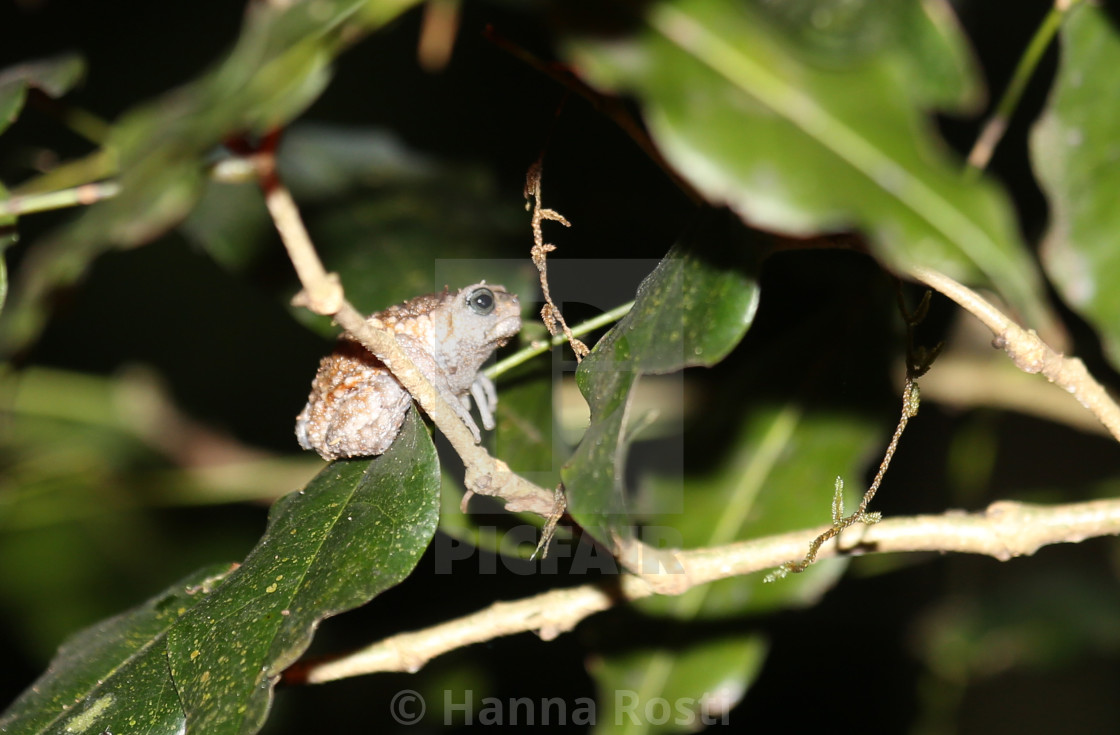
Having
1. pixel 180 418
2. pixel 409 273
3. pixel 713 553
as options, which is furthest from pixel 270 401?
pixel 713 553

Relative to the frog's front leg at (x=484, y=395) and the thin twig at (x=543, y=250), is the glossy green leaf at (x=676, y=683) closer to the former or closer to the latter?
the frog's front leg at (x=484, y=395)

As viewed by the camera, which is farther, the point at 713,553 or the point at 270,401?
the point at 270,401

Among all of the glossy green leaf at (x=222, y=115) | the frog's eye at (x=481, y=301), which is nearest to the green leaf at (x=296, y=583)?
the frog's eye at (x=481, y=301)

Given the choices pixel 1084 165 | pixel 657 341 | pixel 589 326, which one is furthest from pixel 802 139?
pixel 1084 165

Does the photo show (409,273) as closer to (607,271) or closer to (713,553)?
(607,271)

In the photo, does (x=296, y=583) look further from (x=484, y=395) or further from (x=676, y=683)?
(x=676, y=683)

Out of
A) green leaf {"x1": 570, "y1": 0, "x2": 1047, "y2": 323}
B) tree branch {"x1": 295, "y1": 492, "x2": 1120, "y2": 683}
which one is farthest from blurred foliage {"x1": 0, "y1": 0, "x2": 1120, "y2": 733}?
tree branch {"x1": 295, "y1": 492, "x2": 1120, "y2": 683}

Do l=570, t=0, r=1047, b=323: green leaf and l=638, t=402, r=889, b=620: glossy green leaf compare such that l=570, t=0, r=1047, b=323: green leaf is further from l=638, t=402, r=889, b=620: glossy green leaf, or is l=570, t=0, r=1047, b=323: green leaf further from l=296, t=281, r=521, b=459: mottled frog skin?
l=638, t=402, r=889, b=620: glossy green leaf
